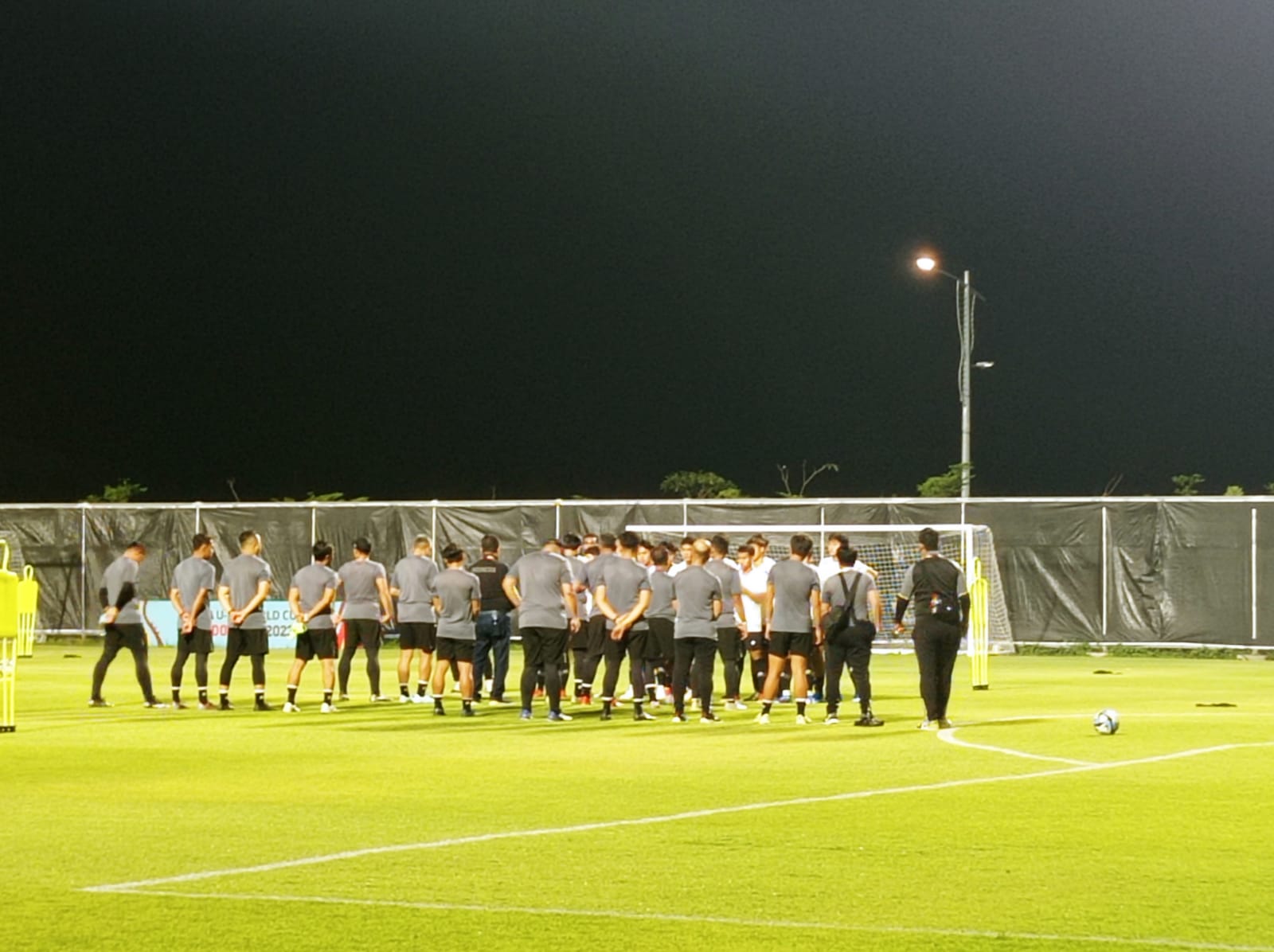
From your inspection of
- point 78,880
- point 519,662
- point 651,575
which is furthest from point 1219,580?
point 78,880

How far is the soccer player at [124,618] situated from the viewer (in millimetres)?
23828

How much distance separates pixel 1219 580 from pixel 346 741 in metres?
21.9

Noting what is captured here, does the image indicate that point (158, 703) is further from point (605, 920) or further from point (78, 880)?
point (605, 920)

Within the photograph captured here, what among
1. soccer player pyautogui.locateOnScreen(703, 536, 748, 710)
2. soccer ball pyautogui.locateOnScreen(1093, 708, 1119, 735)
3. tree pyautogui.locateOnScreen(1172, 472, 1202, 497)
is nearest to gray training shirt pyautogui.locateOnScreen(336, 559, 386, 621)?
soccer player pyautogui.locateOnScreen(703, 536, 748, 710)

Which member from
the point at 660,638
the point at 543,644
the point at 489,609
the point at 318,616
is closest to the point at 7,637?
the point at 318,616

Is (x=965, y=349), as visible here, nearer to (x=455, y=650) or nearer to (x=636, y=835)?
(x=455, y=650)

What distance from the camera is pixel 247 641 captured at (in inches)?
936

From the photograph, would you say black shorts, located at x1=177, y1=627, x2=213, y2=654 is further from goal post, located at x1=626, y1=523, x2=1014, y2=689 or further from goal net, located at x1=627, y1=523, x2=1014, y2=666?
goal post, located at x1=626, y1=523, x2=1014, y2=689

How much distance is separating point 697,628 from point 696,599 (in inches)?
11.7

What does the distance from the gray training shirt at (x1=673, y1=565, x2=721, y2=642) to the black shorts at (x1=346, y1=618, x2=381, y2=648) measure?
4587 millimetres

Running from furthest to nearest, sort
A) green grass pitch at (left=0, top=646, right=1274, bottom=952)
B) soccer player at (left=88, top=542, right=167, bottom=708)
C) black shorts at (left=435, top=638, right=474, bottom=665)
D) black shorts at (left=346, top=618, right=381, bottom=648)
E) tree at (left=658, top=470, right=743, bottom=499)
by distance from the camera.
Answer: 1. tree at (left=658, top=470, right=743, bottom=499)
2. black shorts at (left=346, top=618, right=381, bottom=648)
3. soccer player at (left=88, top=542, right=167, bottom=708)
4. black shorts at (left=435, top=638, right=474, bottom=665)
5. green grass pitch at (left=0, top=646, right=1274, bottom=952)

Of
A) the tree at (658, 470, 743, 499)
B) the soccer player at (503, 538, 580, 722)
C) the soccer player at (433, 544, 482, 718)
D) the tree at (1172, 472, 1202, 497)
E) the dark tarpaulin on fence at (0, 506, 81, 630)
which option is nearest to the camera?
the soccer player at (503, 538, 580, 722)

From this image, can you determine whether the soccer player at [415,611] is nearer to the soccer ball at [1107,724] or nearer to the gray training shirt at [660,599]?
the gray training shirt at [660,599]

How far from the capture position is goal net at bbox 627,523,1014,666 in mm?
37938
